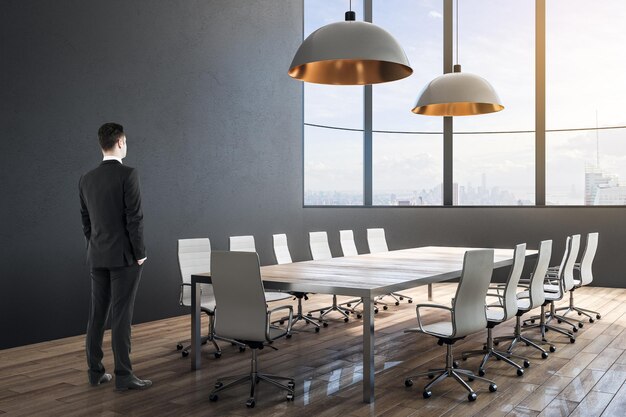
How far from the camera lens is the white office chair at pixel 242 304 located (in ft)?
12.7

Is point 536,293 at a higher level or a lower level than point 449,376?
higher

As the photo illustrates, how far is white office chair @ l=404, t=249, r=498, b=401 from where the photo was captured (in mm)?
4004

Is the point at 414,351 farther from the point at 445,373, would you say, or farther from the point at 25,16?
the point at 25,16

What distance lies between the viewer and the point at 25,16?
570cm

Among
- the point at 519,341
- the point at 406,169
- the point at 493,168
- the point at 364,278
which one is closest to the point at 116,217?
the point at 364,278

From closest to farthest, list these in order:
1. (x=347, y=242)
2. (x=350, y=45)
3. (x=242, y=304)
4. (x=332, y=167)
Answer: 1. (x=242, y=304)
2. (x=350, y=45)
3. (x=347, y=242)
4. (x=332, y=167)

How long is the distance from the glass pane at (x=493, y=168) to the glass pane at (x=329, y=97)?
1920 millimetres

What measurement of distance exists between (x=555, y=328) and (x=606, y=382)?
1540mm

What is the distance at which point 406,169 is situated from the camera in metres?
11.2

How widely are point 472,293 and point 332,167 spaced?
692 cm

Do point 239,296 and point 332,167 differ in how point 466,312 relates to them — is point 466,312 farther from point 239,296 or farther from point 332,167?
point 332,167

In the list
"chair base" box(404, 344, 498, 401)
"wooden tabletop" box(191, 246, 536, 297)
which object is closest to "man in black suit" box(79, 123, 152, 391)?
"wooden tabletop" box(191, 246, 536, 297)

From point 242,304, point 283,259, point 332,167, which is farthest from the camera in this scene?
point 332,167

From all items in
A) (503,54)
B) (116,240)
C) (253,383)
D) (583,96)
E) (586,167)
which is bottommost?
(253,383)
